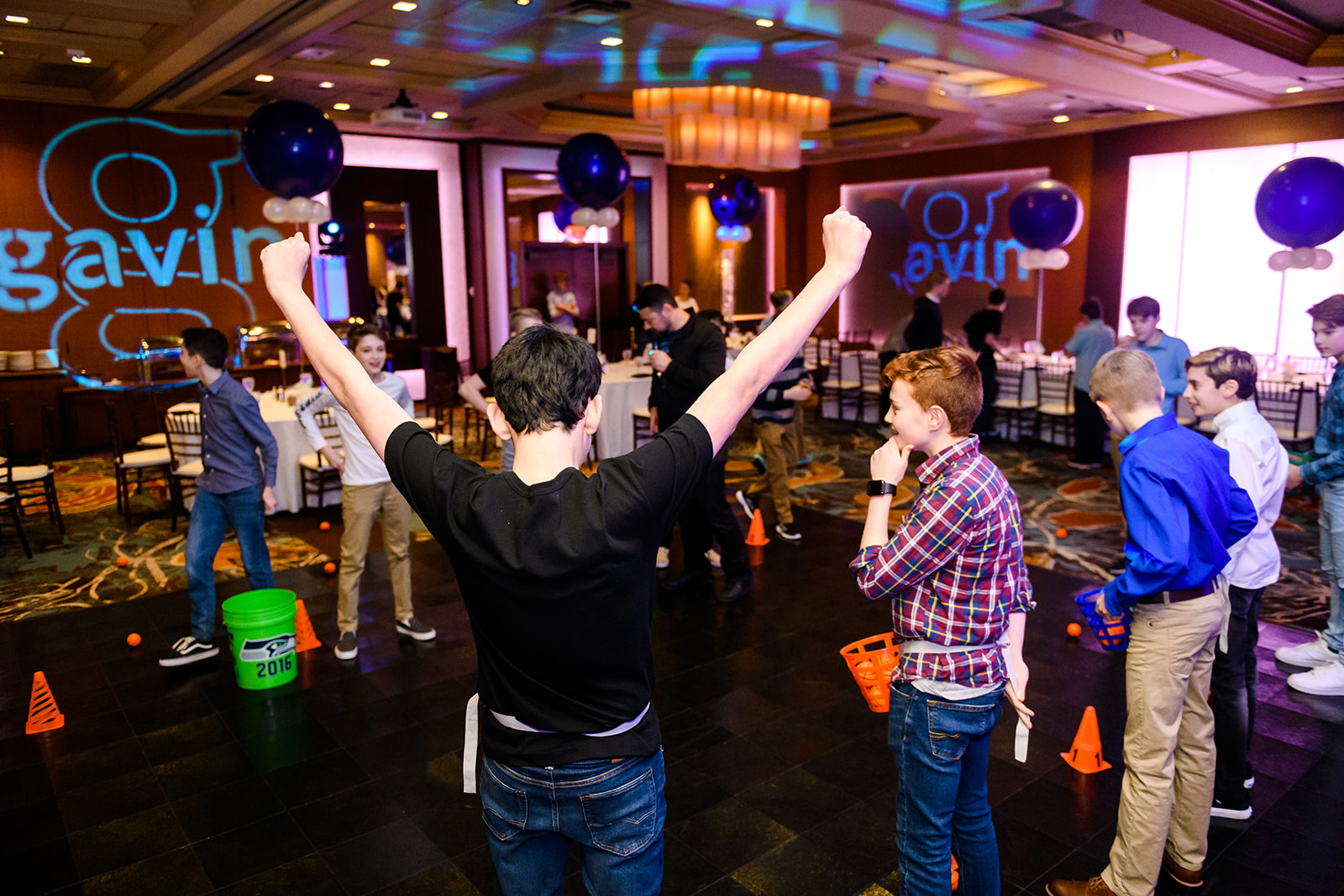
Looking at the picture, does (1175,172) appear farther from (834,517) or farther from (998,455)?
(834,517)

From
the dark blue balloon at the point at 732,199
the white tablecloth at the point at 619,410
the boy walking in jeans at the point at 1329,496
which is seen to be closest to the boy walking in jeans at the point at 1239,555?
the boy walking in jeans at the point at 1329,496

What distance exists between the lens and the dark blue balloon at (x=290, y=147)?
21.3ft

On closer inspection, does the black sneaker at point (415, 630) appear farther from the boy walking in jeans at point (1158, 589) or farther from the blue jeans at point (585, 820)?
the blue jeans at point (585, 820)

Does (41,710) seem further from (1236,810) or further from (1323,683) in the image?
(1323,683)

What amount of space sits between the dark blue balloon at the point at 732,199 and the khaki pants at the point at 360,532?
7.60 metres

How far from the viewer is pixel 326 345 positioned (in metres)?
1.52

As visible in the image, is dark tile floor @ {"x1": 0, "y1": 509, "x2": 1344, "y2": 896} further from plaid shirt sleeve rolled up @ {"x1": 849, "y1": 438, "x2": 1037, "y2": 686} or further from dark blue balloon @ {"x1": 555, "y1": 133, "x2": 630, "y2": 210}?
dark blue balloon @ {"x1": 555, "y1": 133, "x2": 630, "y2": 210}

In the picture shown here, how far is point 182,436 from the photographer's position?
6754 millimetres

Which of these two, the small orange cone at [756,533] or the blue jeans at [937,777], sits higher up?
the blue jeans at [937,777]

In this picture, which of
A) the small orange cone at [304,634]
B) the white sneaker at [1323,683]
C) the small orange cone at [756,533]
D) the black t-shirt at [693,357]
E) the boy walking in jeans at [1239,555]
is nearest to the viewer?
the boy walking in jeans at [1239,555]

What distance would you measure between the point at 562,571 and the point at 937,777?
47.1 inches

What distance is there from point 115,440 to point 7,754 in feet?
Answer: 12.0

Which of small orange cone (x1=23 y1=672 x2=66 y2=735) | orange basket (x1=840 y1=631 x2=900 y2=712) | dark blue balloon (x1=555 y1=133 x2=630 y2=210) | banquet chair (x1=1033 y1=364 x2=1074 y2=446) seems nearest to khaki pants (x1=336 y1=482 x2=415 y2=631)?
small orange cone (x1=23 y1=672 x2=66 y2=735)

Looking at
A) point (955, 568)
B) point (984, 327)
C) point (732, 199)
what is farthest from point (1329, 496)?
point (732, 199)
